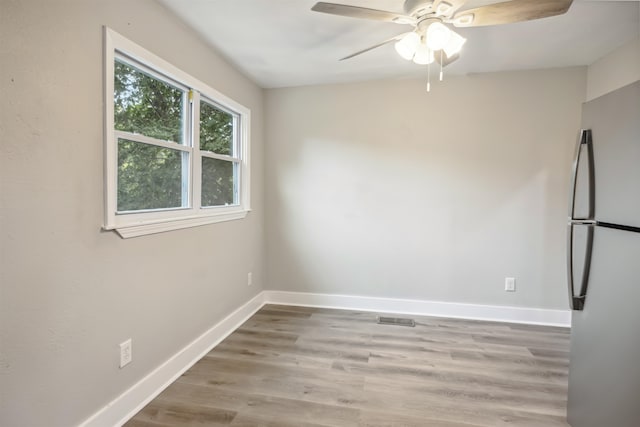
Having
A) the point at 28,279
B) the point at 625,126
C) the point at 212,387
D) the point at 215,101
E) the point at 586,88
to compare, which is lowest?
the point at 212,387

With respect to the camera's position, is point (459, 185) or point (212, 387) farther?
point (459, 185)

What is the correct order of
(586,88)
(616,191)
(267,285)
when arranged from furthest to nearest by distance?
(267,285)
(586,88)
(616,191)

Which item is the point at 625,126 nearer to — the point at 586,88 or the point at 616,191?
the point at 616,191

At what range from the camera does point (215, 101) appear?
2576 millimetres

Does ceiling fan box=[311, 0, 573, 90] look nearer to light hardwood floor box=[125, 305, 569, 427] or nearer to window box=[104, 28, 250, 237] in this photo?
window box=[104, 28, 250, 237]

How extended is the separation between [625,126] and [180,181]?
2.48m

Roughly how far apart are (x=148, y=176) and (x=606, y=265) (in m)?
2.46

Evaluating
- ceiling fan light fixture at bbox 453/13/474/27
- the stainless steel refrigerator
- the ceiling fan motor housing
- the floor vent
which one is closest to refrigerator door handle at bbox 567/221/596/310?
the stainless steel refrigerator

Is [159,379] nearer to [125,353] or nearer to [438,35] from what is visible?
[125,353]

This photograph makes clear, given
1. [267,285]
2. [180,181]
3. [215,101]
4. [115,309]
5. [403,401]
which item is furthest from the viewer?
[267,285]

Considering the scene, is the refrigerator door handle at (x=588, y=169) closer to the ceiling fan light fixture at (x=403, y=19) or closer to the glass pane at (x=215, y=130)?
the ceiling fan light fixture at (x=403, y=19)

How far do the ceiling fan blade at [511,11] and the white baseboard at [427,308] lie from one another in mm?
2505

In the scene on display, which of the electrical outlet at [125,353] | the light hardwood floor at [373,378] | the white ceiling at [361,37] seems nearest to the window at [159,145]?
the white ceiling at [361,37]

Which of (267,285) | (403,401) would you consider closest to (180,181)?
(267,285)
